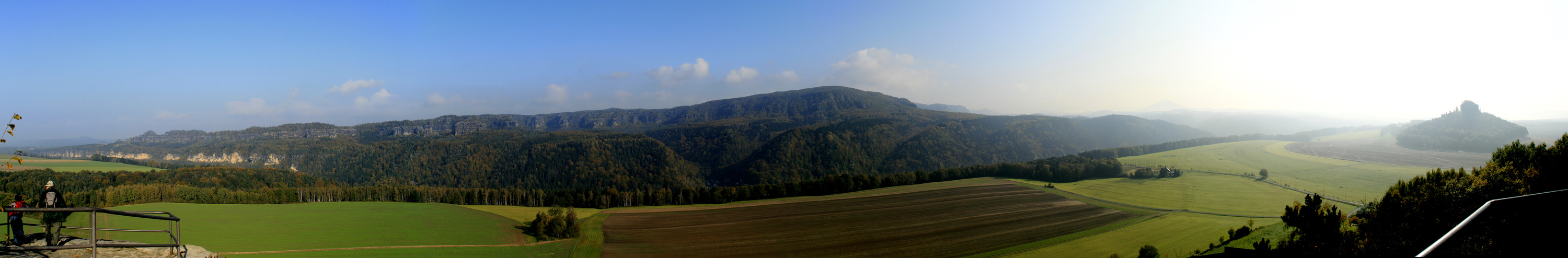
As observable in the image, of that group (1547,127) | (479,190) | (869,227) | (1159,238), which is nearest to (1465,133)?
(1547,127)

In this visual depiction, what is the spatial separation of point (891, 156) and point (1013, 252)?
122 meters

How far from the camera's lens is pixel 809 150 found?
15538 cm

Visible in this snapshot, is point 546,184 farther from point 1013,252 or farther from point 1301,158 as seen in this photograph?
point 1301,158

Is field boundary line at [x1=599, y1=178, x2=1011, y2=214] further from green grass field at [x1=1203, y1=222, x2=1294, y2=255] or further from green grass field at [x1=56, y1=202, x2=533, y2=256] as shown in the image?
green grass field at [x1=1203, y1=222, x2=1294, y2=255]

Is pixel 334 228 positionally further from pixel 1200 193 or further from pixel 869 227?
pixel 1200 193

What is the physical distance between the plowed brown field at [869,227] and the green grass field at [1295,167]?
15312 millimetres

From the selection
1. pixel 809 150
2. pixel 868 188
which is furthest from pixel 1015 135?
pixel 868 188

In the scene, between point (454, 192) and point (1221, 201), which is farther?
point (454, 192)

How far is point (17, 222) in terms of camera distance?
9.52m

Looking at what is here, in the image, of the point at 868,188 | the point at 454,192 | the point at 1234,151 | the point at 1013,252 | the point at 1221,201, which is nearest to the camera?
the point at 1013,252

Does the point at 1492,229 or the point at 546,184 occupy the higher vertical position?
the point at 1492,229

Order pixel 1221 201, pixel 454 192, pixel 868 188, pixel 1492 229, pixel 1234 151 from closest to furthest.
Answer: pixel 1492 229, pixel 1221 201, pixel 1234 151, pixel 868 188, pixel 454 192

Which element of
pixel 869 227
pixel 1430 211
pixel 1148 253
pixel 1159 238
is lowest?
pixel 869 227

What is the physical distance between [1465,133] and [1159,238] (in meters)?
41.8
